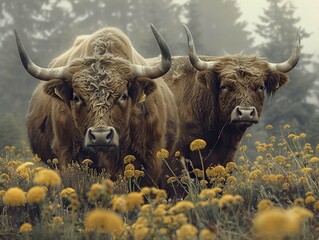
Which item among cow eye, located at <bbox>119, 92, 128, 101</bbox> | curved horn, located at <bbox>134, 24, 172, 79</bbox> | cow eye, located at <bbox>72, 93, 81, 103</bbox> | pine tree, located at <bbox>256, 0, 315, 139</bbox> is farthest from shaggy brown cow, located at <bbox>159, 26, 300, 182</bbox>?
pine tree, located at <bbox>256, 0, 315, 139</bbox>

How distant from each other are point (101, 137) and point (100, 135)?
0.02 meters

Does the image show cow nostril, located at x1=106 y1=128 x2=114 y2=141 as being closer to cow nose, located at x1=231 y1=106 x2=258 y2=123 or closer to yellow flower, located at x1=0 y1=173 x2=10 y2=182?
yellow flower, located at x1=0 y1=173 x2=10 y2=182

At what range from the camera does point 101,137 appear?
556 cm

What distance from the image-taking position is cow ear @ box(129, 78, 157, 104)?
6520 mm

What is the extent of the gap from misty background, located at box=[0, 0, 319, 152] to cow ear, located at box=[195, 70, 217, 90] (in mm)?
7090

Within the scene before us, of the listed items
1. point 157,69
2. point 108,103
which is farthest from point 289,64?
point 108,103

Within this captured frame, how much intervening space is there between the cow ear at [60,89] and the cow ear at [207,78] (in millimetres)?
2299

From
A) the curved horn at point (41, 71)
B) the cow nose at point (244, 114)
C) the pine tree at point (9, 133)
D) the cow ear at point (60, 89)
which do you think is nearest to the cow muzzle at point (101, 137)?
the cow ear at point (60, 89)

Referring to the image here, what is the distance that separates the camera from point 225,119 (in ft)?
25.6

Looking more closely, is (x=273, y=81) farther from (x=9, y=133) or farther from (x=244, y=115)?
(x=9, y=133)

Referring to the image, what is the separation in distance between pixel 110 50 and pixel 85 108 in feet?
3.21

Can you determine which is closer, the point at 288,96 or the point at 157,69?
the point at 157,69

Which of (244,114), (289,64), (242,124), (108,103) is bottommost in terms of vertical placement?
(108,103)

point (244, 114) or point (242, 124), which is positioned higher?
point (244, 114)
